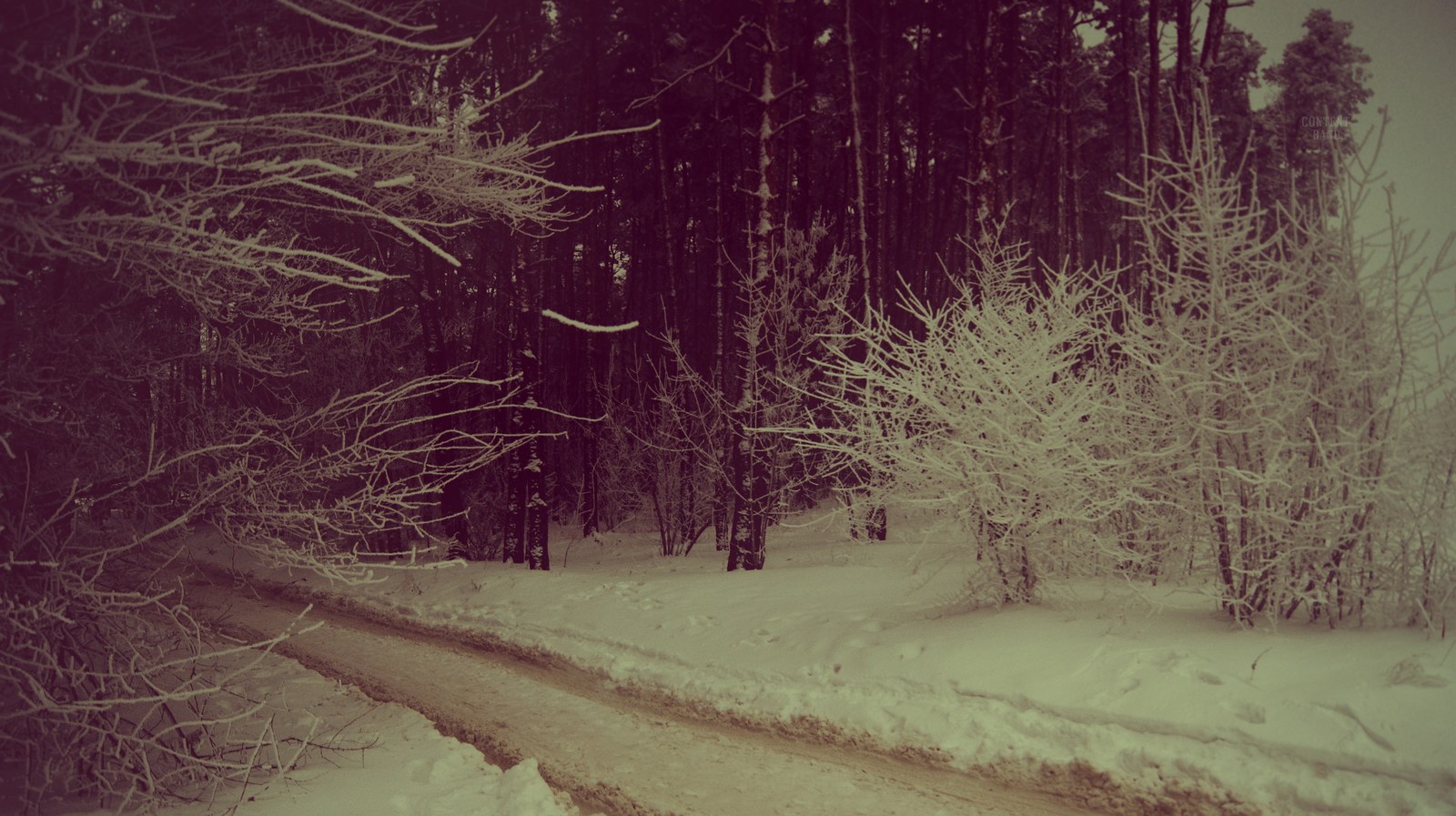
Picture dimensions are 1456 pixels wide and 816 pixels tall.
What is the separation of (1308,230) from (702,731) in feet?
18.7

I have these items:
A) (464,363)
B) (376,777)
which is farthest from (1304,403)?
(464,363)

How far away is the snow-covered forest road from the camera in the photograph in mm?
5512

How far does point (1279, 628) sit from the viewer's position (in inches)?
258

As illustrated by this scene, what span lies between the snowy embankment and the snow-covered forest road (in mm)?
242

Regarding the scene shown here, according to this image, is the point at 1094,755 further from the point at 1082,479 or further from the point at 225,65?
the point at 225,65

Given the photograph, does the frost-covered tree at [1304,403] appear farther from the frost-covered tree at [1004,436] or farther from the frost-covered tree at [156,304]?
the frost-covered tree at [156,304]

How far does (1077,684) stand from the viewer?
616cm

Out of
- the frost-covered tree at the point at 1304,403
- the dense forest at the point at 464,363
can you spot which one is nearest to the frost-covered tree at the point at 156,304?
the dense forest at the point at 464,363

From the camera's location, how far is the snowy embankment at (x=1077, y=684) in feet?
16.2

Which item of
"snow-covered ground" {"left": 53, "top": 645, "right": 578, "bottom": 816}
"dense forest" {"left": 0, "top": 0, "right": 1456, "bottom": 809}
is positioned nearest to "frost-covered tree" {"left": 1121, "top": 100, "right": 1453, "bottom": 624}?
"dense forest" {"left": 0, "top": 0, "right": 1456, "bottom": 809}

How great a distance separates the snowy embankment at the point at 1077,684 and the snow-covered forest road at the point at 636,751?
24 centimetres

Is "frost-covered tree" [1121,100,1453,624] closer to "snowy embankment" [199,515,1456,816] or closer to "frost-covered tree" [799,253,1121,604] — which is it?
"snowy embankment" [199,515,1456,816]

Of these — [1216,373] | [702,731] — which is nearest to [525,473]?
[702,731]

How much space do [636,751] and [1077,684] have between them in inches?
124
